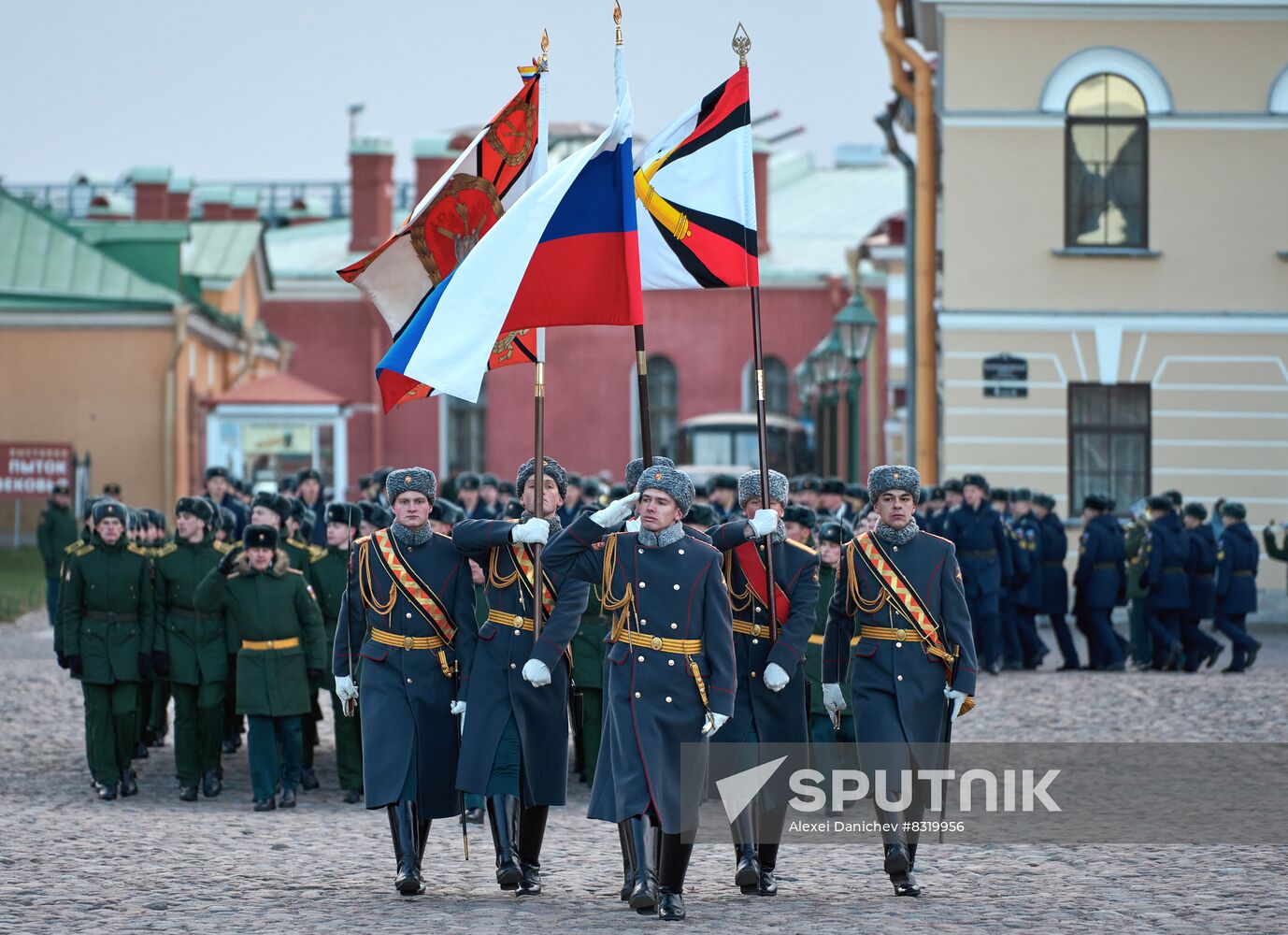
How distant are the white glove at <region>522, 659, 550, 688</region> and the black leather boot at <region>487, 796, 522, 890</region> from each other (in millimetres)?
605

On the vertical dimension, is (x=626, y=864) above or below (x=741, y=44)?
below

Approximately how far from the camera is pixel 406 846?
8.82 metres

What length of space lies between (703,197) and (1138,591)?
10115 mm

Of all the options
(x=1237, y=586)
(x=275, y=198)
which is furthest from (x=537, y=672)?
(x=275, y=198)

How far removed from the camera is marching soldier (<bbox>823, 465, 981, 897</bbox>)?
8844 millimetres

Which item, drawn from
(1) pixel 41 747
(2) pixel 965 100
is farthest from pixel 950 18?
(1) pixel 41 747

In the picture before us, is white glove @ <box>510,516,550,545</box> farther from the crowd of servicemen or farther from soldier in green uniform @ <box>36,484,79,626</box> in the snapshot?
soldier in green uniform @ <box>36,484,79,626</box>

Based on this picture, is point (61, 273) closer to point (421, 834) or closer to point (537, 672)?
point (421, 834)

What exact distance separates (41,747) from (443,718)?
618 centimetres

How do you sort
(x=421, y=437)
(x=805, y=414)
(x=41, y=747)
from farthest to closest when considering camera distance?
(x=421, y=437), (x=805, y=414), (x=41, y=747)

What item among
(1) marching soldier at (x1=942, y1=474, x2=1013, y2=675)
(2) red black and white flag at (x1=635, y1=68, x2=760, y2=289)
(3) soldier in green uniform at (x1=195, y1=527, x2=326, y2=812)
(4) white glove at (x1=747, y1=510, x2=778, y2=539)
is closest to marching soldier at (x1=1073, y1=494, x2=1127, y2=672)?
(1) marching soldier at (x1=942, y1=474, x2=1013, y2=675)

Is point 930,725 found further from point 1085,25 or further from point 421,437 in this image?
point 421,437

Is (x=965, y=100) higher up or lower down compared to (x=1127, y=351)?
higher up

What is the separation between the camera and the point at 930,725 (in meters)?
8.89
